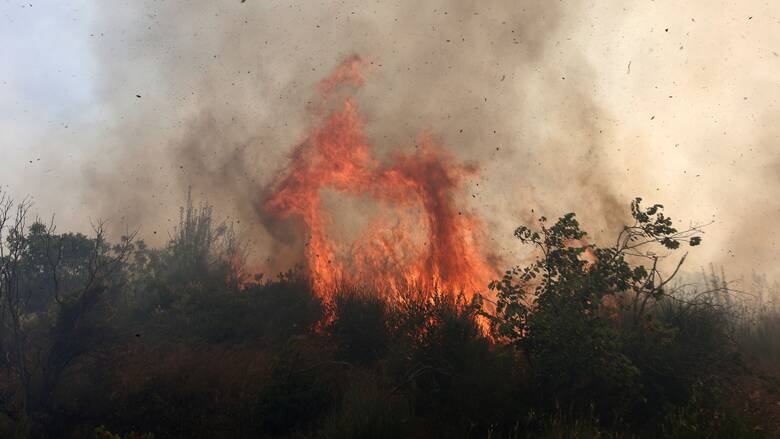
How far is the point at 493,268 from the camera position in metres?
17.0

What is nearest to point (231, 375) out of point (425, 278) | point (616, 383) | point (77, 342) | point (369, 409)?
point (77, 342)

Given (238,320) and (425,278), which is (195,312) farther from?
(425,278)

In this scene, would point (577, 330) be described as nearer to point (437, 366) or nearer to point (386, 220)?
point (437, 366)

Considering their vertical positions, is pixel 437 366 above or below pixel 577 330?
below

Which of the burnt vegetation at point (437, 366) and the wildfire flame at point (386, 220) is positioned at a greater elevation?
the wildfire flame at point (386, 220)

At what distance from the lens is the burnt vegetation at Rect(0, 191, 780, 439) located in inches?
312

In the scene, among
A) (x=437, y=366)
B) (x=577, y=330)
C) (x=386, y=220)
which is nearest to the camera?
(x=577, y=330)

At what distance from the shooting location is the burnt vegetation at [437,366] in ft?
26.0

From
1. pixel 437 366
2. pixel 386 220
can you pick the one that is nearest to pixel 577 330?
pixel 437 366

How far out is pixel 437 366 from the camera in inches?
360

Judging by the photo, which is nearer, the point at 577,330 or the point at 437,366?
the point at 577,330

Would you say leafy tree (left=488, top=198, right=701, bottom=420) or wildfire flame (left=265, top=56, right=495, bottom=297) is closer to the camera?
leafy tree (left=488, top=198, right=701, bottom=420)

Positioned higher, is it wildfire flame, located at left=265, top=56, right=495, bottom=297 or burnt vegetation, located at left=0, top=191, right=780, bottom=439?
wildfire flame, located at left=265, top=56, right=495, bottom=297

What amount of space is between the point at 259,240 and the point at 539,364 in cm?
1863
